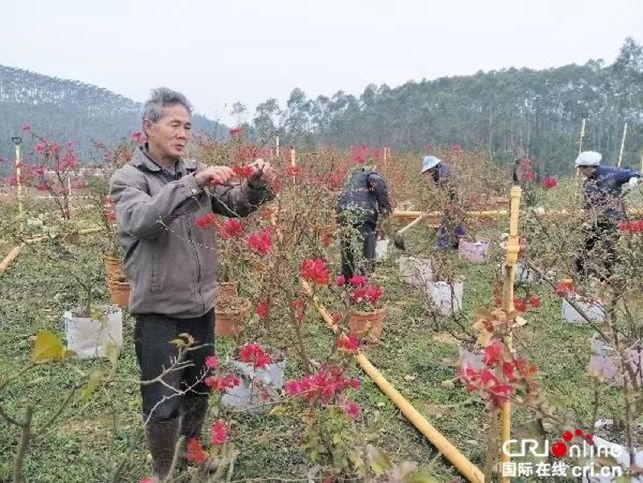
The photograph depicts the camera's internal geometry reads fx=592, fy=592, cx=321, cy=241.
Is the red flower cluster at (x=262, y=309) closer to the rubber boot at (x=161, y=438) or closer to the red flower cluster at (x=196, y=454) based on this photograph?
the rubber boot at (x=161, y=438)

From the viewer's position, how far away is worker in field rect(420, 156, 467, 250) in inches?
241

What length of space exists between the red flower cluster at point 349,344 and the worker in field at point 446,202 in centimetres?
354

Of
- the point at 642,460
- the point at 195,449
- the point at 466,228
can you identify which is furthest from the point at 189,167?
the point at 466,228

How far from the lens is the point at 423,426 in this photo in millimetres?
3021

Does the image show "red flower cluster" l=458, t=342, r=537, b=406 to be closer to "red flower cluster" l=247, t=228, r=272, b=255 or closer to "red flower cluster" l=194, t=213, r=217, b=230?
"red flower cluster" l=247, t=228, r=272, b=255

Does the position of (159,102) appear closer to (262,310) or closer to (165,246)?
(165,246)

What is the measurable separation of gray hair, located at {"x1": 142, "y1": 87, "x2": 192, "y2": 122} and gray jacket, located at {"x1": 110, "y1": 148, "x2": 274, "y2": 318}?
157 mm

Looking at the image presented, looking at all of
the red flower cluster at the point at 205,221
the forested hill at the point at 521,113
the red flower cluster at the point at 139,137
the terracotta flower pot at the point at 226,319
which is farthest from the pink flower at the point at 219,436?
the forested hill at the point at 521,113

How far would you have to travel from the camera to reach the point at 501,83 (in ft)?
80.0

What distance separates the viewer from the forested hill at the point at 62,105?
1083 inches

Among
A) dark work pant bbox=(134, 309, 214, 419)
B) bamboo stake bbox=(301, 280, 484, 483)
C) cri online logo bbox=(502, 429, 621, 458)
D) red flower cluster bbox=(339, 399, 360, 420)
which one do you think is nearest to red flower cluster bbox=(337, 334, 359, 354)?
bamboo stake bbox=(301, 280, 484, 483)

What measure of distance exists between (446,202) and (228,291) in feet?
8.70

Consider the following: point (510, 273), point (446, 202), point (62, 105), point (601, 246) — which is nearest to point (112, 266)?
point (446, 202)

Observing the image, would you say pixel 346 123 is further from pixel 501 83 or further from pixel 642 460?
pixel 642 460
